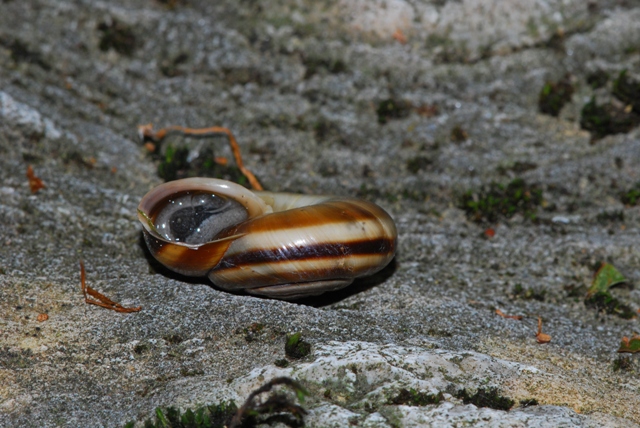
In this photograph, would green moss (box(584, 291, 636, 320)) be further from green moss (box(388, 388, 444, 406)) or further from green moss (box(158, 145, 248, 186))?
green moss (box(158, 145, 248, 186))

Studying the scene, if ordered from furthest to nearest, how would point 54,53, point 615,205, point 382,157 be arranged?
point 54,53 → point 382,157 → point 615,205

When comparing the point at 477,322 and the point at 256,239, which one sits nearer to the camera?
the point at 256,239

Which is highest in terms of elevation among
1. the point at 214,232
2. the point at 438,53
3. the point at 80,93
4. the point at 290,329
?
the point at 438,53

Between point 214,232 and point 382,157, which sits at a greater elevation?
point 382,157

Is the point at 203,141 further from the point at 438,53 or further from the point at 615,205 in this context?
the point at 615,205

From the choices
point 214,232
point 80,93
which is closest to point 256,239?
point 214,232

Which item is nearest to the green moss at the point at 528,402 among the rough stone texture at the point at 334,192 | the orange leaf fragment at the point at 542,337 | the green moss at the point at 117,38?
the rough stone texture at the point at 334,192

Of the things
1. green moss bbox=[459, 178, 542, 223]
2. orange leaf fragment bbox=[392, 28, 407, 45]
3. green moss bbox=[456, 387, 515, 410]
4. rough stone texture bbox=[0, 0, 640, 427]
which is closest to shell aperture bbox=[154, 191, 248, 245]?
rough stone texture bbox=[0, 0, 640, 427]

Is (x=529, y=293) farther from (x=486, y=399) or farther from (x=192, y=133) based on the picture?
(x=192, y=133)
